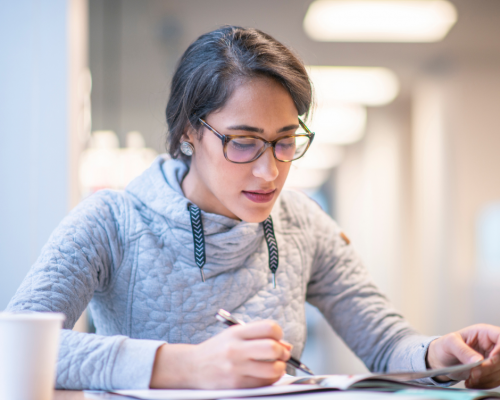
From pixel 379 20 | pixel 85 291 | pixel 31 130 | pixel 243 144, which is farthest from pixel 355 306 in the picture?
pixel 379 20

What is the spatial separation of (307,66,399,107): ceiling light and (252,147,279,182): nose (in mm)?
2478

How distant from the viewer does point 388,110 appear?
3.68 meters

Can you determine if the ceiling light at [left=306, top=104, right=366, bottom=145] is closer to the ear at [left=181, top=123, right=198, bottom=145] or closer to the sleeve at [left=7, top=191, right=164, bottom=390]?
the ear at [left=181, top=123, right=198, bottom=145]

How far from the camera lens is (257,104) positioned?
948 millimetres

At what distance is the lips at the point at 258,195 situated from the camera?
98 centimetres

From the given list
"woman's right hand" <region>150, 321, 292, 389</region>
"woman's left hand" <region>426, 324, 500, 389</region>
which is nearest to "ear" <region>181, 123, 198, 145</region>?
"woman's right hand" <region>150, 321, 292, 389</region>

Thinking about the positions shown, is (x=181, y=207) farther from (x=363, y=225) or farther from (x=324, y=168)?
(x=324, y=168)

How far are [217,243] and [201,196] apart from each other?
0.45ft

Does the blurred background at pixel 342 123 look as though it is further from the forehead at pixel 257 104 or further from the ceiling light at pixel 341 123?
the forehead at pixel 257 104

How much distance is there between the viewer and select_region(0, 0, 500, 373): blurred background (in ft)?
6.24

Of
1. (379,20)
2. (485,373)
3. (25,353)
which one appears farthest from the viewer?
(379,20)

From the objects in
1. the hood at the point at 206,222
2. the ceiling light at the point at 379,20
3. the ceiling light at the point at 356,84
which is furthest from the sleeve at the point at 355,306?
the ceiling light at the point at 356,84

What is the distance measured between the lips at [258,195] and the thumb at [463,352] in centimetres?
43

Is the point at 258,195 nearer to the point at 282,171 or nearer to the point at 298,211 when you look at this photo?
the point at 282,171
